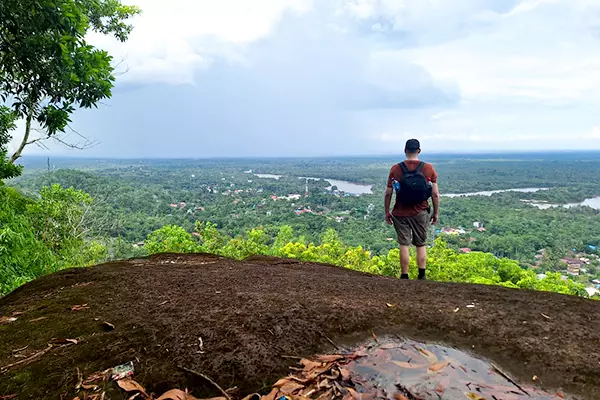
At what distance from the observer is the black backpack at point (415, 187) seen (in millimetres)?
4715

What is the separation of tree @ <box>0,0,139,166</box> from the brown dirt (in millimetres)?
1947

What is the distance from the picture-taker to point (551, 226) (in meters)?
28.7

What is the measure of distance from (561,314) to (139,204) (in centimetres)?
3866

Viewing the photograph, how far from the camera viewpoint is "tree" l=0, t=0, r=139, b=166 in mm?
3166

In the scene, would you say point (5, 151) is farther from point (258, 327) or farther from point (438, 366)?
point (438, 366)

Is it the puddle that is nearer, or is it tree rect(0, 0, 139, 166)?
the puddle

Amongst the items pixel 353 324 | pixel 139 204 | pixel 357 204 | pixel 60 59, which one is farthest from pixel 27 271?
pixel 357 204

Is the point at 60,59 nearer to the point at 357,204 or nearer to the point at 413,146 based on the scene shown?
the point at 413,146

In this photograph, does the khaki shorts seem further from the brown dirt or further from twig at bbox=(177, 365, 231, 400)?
twig at bbox=(177, 365, 231, 400)

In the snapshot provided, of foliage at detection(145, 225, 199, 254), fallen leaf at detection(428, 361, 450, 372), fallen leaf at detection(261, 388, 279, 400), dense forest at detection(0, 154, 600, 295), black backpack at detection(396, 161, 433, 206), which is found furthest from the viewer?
foliage at detection(145, 225, 199, 254)

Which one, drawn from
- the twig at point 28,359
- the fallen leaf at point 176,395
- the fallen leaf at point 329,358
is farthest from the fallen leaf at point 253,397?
the twig at point 28,359

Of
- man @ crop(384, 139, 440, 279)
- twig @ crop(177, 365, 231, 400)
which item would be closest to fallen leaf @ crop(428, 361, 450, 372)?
twig @ crop(177, 365, 231, 400)

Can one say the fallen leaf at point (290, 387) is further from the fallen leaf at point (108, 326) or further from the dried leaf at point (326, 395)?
the fallen leaf at point (108, 326)

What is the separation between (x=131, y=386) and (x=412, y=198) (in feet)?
12.6
